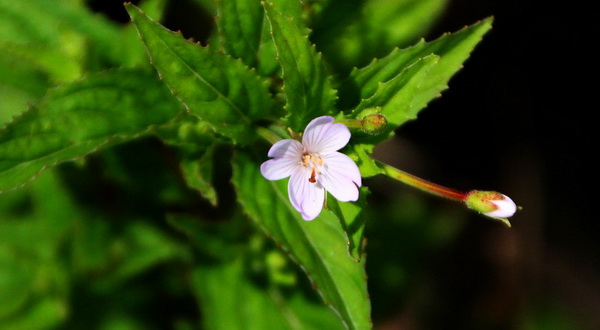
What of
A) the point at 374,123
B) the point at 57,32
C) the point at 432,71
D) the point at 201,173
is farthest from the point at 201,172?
the point at 57,32

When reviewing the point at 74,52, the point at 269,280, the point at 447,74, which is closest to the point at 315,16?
the point at 447,74

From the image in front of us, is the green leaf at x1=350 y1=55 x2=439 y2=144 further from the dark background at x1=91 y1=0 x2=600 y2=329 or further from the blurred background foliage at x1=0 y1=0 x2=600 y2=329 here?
the dark background at x1=91 y1=0 x2=600 y2=329

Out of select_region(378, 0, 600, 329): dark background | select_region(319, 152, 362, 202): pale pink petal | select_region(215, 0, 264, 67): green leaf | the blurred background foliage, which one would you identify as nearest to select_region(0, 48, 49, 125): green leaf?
the blurred background foliage

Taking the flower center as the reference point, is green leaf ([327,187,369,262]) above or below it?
below

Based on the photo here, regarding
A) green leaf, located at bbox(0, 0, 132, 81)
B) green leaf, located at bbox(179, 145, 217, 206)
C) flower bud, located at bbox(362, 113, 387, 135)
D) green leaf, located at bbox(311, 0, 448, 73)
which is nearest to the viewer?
flower bud, located at bbox(362, 113, 387, 135)

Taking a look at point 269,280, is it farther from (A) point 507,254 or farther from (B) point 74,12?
(A) point 507,254

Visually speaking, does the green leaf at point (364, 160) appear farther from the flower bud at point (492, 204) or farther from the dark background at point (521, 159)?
the dark background at point (521, 159)

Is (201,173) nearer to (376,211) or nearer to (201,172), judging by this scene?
(201,172)
